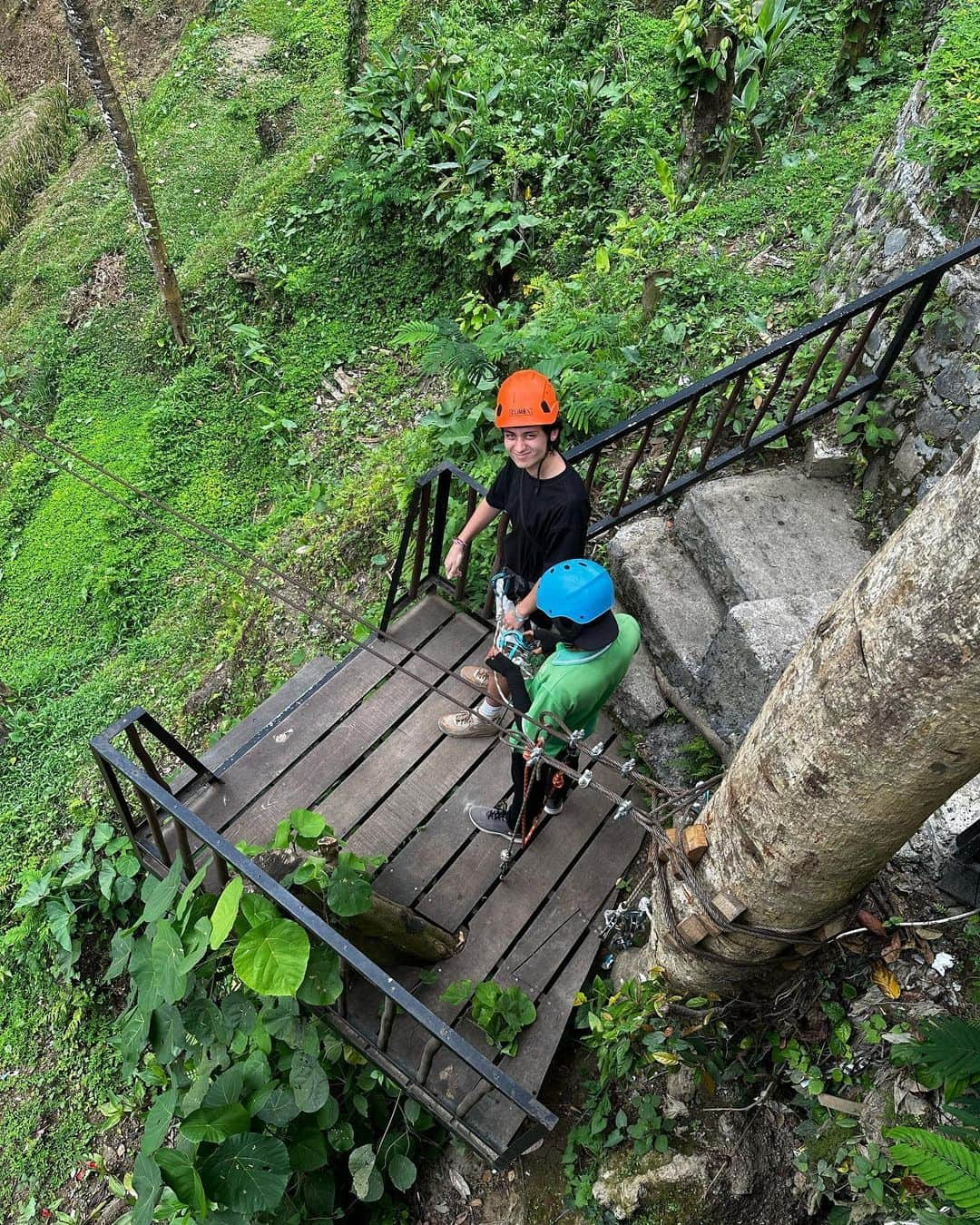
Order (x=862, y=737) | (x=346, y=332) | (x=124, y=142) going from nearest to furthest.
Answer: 1. (x=862, y=737)
2. (x=124, y=142)
3. (x=346, y=332)

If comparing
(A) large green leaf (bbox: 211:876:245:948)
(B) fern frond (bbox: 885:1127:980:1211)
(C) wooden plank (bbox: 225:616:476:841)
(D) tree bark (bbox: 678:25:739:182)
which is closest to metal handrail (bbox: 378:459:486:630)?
(C) wooden plank (bbox: 225:616:476:841)

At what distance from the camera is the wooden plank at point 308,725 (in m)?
4.41

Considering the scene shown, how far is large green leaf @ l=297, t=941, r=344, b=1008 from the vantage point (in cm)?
321

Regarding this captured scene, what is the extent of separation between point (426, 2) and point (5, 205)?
7772 millimetres

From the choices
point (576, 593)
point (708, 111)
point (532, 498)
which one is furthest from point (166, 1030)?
point (708, 111)

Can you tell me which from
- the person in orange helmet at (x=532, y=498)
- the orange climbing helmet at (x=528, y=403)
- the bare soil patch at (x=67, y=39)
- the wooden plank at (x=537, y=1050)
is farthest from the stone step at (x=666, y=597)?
the bare soil patch at (x=67, y=39)

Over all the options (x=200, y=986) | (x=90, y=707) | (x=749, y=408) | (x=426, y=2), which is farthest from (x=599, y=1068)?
(x=426, y=2)

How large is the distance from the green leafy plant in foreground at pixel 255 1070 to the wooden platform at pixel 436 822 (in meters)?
0.43

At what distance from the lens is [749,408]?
17.0ft

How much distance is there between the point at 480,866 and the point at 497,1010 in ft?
2.44

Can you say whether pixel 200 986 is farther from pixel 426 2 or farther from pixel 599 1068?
pixel 426 2

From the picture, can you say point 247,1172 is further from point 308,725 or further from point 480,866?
point 308,725

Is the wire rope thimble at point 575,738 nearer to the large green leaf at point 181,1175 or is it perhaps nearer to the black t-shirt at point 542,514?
the black t-shirt at point 542,514

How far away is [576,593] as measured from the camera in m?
3.21
